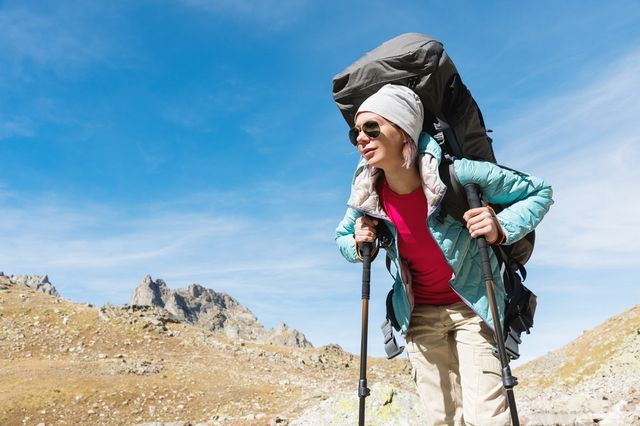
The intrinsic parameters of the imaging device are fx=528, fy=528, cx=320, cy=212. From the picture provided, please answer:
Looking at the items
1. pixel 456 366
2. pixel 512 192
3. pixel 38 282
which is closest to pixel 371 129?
pixel 512 192

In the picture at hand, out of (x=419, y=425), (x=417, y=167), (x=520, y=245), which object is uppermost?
(x=417, y=167)

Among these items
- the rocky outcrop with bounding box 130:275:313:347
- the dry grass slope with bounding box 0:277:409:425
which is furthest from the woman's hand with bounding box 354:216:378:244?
the rocky outcrop with bounding box 130:275:313:347

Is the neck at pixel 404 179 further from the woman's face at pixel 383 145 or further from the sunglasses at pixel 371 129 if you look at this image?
the sunglasses at pixel 371 129

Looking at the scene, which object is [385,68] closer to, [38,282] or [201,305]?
[201,305]

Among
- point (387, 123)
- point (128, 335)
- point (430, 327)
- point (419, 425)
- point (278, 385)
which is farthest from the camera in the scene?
point (128, 335)

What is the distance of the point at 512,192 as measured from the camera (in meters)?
4.14

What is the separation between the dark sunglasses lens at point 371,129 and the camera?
420cm

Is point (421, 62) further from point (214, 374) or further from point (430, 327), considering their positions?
point (214, 374)

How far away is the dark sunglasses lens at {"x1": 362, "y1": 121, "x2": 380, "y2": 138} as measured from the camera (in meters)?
4.20

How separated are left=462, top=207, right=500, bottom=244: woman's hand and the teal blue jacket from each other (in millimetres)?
100

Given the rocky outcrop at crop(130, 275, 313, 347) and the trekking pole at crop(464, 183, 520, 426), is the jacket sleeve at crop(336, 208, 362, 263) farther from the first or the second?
the rocky outcrop at crop(130, 275, 313, 347)

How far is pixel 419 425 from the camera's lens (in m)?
9.92

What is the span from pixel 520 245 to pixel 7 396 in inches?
729

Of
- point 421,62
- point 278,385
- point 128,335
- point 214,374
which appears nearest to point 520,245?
point 421,62
